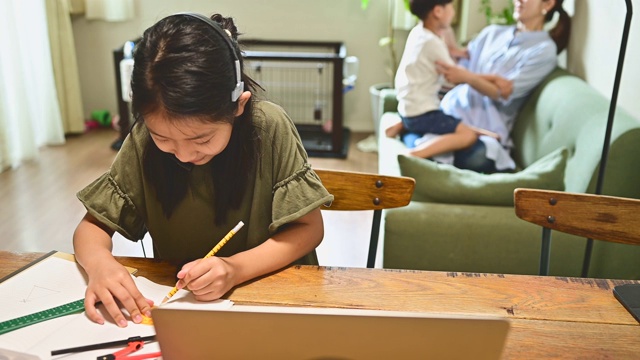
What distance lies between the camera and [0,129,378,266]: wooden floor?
9.36 ft

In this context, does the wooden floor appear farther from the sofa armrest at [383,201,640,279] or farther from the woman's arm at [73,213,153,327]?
the woman's arm at [73,213,153,327]

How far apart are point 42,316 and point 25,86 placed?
3237mm

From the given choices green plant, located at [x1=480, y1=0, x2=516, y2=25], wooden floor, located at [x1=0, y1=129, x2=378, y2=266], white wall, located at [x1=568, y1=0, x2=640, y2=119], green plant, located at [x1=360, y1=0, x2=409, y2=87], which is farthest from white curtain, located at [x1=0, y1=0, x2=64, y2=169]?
white wall, located at [x1=568, y1=0, x2=640, y2=119]

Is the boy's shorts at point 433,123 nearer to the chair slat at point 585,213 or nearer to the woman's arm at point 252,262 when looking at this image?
the chair slat at point 585,213

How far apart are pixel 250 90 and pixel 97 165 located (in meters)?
2.90

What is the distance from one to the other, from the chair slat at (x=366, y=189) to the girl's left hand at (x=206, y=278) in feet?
1.40

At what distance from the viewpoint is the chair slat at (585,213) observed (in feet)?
4.44

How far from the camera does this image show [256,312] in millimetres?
739

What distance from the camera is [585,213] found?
4.52ft

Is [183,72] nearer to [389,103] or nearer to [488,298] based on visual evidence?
[488,298]

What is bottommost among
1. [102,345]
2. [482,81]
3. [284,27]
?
[102,345]

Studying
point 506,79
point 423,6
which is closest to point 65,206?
point 423,6

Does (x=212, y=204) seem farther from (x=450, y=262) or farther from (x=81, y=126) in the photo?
(x=81, y=126)

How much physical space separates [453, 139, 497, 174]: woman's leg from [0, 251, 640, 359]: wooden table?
1.57m
